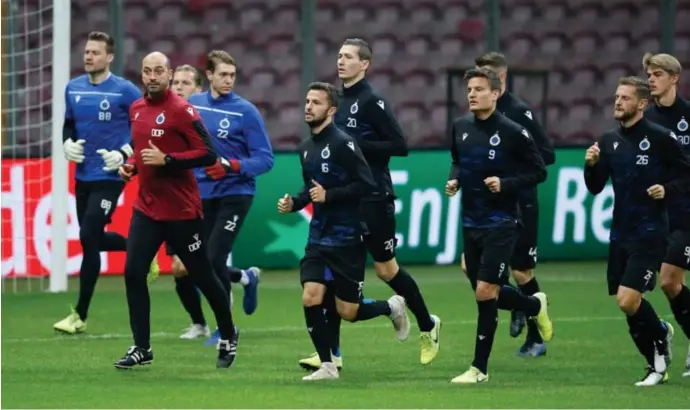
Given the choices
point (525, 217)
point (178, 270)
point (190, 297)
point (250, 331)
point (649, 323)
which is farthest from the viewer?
point (250, 331)

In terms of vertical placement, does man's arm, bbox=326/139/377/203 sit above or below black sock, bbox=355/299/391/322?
above

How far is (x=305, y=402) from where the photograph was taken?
29.7 feet

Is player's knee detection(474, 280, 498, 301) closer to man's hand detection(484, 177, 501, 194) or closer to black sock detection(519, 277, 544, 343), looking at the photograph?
man's hand detection(484, 177, 501, 194)

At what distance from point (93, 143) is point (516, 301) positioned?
379cm

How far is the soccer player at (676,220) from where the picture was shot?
10.6 metres

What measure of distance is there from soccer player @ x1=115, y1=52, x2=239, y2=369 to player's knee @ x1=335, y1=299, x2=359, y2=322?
881 millimetres

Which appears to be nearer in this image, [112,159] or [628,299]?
[628,299]

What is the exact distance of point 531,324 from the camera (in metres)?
11.5

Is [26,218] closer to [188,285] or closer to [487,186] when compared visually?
[188,285]

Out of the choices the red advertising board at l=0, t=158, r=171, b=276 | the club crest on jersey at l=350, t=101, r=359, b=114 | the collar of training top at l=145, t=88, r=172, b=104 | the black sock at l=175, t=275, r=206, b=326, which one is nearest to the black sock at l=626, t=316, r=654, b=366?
the club crest on jersey at l=350, t=101, r=359, b=114

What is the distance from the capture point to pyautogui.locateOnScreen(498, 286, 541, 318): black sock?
10758 millimetres

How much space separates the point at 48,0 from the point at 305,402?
9.06 meters

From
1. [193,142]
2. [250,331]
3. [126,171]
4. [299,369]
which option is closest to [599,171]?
[299,369]

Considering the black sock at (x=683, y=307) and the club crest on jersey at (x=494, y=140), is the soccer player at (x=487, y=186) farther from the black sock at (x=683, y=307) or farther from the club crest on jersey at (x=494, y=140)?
the black sock at (x=683, y=307)
